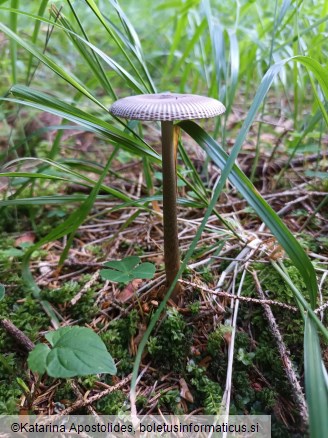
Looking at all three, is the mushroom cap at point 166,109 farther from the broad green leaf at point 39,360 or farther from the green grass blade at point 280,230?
the broad green leaf at point 39,360

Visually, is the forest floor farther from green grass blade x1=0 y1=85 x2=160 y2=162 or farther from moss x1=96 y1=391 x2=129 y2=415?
green grass blade x1=0 y1=85 x2=160 y2=162

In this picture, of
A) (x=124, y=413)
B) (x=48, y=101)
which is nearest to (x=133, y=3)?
(x=48, y=101)

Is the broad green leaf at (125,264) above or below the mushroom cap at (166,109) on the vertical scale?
below

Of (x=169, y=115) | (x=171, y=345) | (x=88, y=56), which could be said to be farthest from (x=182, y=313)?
(x=88, y=56)

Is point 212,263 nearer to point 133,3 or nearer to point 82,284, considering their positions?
point 82,284

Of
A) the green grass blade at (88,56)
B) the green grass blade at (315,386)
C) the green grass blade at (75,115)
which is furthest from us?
the green grass blade at (88,56)

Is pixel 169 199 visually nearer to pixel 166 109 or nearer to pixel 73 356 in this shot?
pixel 166 109

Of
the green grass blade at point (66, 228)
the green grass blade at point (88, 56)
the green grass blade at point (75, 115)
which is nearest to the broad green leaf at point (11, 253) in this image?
the green grass blade at point (66, 228)
